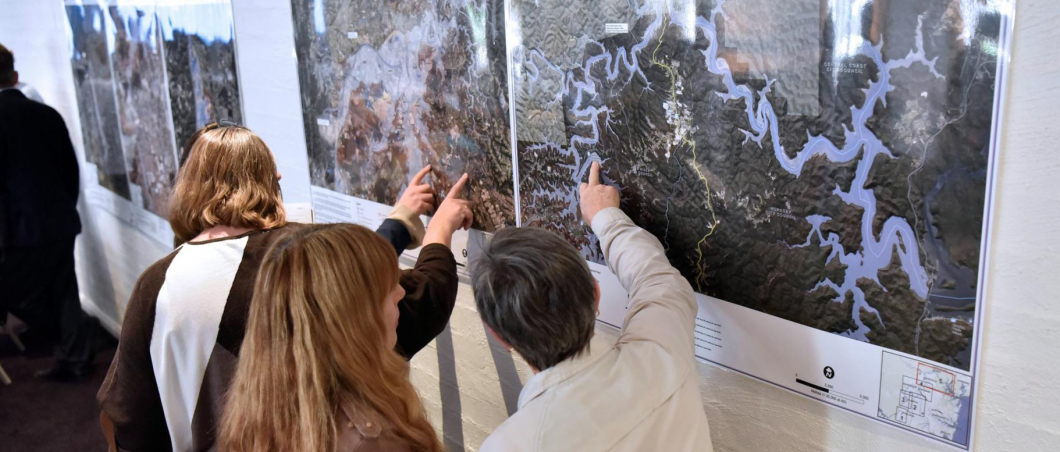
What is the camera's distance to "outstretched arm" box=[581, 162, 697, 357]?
127cm

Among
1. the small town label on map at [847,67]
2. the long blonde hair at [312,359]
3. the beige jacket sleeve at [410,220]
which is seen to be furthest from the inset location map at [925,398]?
the beige jacket sleeve at [410,220]

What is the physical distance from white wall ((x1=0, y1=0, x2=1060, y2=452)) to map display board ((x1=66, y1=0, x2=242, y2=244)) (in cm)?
28

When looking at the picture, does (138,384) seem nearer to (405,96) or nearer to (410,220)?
(410,220)

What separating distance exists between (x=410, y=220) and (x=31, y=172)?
9.11 ft

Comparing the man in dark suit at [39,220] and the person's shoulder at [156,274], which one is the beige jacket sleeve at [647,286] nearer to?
the person's shoulder at [156,274]

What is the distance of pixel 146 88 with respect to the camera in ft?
11.8

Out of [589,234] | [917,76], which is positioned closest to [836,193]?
[917,76]

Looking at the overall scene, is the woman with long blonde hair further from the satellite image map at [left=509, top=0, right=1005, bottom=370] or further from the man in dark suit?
the man in dark suit

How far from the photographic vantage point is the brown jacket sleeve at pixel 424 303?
1619 millimetres

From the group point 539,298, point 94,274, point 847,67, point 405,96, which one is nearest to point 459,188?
point 405,96

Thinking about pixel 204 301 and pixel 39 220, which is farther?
pixel 39 220

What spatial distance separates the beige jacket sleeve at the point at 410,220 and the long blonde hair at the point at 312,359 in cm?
84

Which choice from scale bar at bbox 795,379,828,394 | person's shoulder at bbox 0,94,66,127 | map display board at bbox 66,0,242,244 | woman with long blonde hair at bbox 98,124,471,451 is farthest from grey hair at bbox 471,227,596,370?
person's shoulder at bbox 0,94,66,127

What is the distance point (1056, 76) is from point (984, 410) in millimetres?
525
